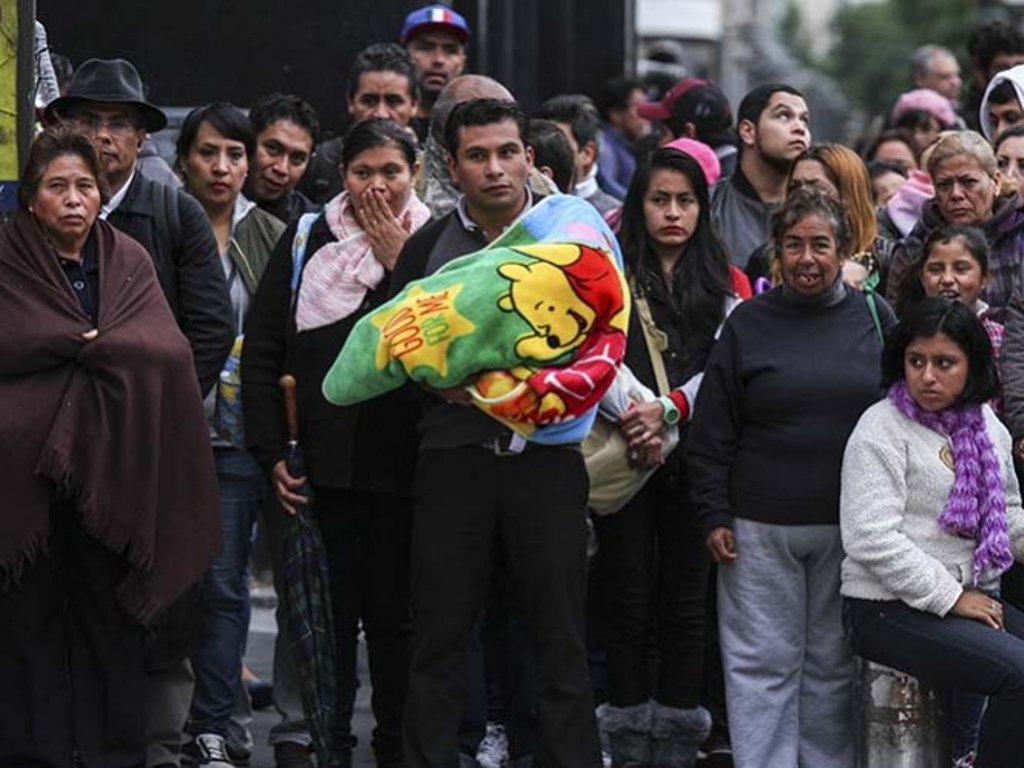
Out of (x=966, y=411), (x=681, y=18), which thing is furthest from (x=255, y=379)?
(x=681, y=18)

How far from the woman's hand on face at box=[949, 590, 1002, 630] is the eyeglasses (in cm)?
317

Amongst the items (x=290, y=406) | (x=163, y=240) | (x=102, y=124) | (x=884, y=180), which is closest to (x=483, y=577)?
(x=290, y=406)

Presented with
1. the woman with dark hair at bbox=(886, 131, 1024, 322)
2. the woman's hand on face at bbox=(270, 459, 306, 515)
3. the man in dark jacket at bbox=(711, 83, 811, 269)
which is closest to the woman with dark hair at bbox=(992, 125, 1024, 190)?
the woman with dark hair at bbox=(886, 131, 1024, 322)

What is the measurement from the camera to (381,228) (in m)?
8.70

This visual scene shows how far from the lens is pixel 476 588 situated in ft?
26.6

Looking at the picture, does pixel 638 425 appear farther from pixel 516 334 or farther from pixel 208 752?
pixel 208 752

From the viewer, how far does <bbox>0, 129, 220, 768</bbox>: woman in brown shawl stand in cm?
795

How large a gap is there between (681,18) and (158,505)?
2413 centimetres

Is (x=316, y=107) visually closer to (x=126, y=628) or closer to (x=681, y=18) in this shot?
(x=126, y=628)

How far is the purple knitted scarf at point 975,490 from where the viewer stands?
8.03 m

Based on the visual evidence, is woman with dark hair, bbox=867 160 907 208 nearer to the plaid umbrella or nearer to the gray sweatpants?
the gray sweatpants

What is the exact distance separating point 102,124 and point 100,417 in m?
1.28

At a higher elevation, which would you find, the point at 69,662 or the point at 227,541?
the point at 227,541

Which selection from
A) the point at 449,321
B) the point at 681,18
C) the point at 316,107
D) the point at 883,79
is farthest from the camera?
the point at 883,79
